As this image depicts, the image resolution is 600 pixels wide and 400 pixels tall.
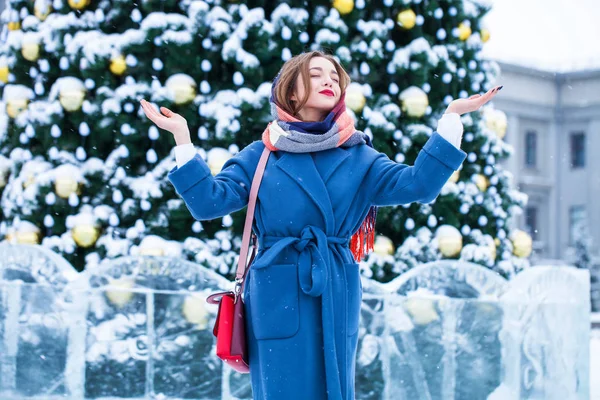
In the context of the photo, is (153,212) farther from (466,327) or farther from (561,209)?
(561,209)

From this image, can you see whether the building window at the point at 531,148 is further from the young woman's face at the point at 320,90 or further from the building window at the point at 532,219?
the young woman's face at the point at 320,90

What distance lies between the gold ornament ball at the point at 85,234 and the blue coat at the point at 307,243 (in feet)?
8.47

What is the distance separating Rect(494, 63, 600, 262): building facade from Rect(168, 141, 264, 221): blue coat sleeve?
25161 millimetres

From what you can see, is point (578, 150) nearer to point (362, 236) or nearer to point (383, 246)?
point (383, 246)

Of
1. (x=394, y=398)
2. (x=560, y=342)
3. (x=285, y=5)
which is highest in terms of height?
(x=285, y=5)

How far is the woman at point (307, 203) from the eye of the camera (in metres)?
2.27

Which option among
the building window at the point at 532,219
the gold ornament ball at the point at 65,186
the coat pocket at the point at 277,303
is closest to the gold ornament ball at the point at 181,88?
the gold ornament ball at the point at 65,186

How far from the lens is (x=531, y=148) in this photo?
2778 centimetres

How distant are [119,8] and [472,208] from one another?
109 inches

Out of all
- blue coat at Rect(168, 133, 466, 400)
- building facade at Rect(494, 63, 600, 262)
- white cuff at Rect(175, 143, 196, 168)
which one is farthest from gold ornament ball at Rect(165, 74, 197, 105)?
building facade at Rect(494, 63, 600, 262)

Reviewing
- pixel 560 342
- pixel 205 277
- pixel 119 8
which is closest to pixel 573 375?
pixel 560 342

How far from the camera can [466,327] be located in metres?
4.25

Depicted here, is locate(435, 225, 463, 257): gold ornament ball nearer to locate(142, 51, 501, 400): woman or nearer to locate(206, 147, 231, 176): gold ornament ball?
locate(206, 147, 231, 176): gold ornament ball

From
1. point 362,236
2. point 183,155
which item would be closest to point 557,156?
point 362,236
